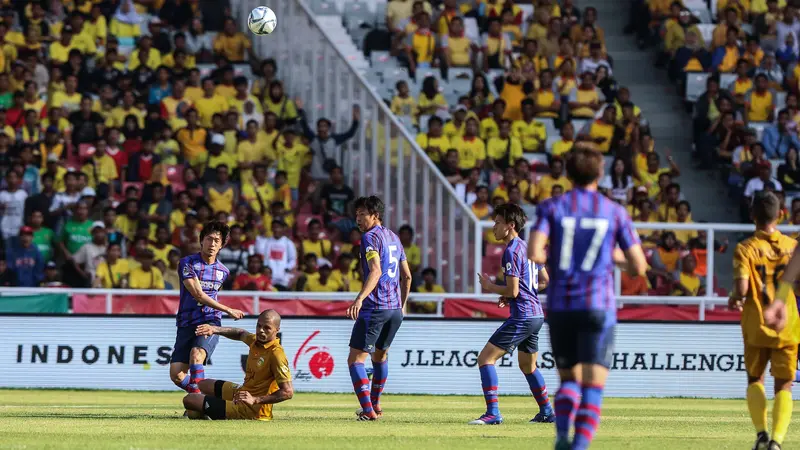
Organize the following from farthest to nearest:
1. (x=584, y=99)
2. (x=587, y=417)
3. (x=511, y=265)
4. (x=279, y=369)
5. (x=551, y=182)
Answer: (x=584, y=99) → (x=551, y=182) → (x=511, y=265) → (x=279, y=369) → (x=587, y=417)

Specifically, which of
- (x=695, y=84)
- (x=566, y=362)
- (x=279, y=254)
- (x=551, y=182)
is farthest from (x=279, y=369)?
(x=695, y=84)

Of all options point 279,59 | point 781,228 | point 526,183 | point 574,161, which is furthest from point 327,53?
point 574,161

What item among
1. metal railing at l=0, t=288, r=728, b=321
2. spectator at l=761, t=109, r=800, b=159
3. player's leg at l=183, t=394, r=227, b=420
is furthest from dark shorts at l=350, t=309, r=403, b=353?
spectator at l=761, t=109, r=800, b=159

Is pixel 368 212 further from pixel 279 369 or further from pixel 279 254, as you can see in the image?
pixel 279 254

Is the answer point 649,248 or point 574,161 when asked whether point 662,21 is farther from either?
point 574,161

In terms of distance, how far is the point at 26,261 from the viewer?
21.2m

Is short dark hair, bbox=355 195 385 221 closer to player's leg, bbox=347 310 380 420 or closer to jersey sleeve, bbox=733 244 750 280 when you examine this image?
player's leg, bbox=347 310 380 420

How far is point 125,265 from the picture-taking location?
69.8 ft

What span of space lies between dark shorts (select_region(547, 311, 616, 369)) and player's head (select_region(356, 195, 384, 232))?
4.81 m

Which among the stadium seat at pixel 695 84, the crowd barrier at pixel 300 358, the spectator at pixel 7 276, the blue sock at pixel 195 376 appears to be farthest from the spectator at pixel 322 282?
the stadium seat at pixel 695 84

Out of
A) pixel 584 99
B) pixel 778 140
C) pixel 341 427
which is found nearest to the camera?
pixel 341 427

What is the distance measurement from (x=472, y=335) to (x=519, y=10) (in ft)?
35.1

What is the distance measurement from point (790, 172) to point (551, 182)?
445 centimetres

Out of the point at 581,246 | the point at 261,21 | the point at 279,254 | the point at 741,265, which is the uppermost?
the point at 261,21
